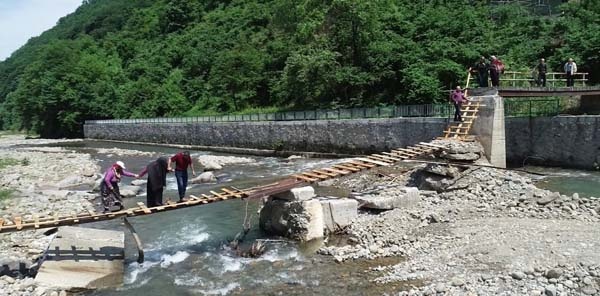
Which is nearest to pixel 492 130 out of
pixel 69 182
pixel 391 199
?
pixel 391 199

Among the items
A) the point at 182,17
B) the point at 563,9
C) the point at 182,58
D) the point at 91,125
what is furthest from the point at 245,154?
the point at 182,17

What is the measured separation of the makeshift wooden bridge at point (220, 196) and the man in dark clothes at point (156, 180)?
395mm

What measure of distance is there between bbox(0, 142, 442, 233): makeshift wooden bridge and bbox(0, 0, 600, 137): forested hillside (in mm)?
17938

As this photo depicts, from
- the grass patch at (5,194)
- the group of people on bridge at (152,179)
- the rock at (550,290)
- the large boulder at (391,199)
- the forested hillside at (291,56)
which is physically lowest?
the rock at (550,290)

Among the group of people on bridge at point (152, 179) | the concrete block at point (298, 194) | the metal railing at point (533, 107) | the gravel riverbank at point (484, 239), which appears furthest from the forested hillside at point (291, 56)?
the group of people on bridge at point (152, 179)

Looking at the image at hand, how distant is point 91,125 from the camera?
75.6 m

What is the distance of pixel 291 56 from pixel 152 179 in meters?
34.3

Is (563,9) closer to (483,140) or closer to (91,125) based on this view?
(483,140)

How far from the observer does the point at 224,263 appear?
13484 millimetres

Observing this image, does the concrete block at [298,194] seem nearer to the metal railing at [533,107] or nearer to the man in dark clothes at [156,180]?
the man in dark clothes at [156,180]

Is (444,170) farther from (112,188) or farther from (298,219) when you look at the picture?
(112,188)

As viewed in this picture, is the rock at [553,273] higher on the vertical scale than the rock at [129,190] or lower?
higher

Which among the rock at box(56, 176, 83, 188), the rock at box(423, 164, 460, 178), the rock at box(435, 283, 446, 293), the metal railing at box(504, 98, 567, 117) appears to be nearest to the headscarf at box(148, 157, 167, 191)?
the rock at box(435, 283, 446, 293)

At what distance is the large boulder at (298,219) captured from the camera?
1480 cm
